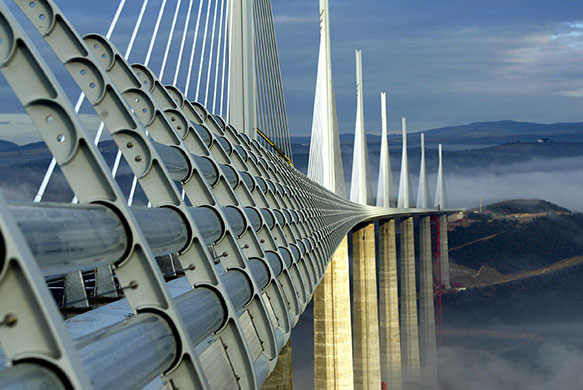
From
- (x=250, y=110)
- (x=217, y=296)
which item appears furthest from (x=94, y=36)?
(x=250, y=110)

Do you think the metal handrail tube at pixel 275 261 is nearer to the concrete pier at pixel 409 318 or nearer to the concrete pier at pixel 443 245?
the concrete pier at pixel 409 318

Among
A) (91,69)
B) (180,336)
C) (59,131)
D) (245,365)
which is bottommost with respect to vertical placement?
(245,365)

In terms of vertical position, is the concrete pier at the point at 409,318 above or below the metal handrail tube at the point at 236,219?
below

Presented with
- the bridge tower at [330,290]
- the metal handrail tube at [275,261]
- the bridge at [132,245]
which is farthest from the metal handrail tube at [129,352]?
the bridge tower at [330,290]

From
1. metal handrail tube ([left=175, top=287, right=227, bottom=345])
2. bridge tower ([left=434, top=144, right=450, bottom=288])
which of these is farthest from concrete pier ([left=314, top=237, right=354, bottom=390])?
bridge tower ([left=434, top=144, right=450, bottom=288])

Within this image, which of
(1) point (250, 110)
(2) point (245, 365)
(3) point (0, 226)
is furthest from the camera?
(1) point (250, 110)

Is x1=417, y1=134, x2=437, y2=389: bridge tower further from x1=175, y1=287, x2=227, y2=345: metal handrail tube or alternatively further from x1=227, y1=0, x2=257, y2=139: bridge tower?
x1=175, y1=287, x2=227, y2=345: metal handrail tube

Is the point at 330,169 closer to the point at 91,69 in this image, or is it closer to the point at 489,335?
the point at 91,69
